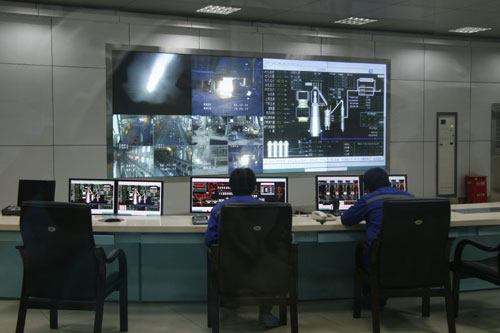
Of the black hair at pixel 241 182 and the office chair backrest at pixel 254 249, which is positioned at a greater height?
the black hair at pixel 241 182

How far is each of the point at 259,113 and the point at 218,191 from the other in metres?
0.94

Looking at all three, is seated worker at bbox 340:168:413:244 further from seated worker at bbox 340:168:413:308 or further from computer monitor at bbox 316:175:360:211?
computer monitor at bbox 316:175:360:211

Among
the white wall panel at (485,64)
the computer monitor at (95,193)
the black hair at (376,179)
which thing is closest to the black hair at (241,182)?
the black hair at (376,179)

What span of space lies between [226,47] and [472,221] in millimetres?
2076

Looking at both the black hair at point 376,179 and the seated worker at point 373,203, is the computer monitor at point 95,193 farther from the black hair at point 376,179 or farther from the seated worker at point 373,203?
the black hair at point 376,179

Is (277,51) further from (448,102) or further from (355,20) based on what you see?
(448,102)

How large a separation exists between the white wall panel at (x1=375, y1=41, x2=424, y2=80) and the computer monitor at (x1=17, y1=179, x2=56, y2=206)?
2.64 meters

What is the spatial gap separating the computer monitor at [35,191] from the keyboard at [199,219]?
114 centimetres

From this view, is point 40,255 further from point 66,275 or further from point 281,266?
point 281,266

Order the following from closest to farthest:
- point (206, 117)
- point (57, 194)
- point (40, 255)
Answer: point (40, 255) < point (206, 117) < point (57, 194)

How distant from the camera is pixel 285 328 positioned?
331 cm

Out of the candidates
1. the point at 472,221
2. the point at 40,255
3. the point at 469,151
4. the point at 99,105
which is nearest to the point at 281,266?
the point at 40,255

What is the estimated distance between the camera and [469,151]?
3904mm

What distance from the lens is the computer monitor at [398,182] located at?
164 inches
